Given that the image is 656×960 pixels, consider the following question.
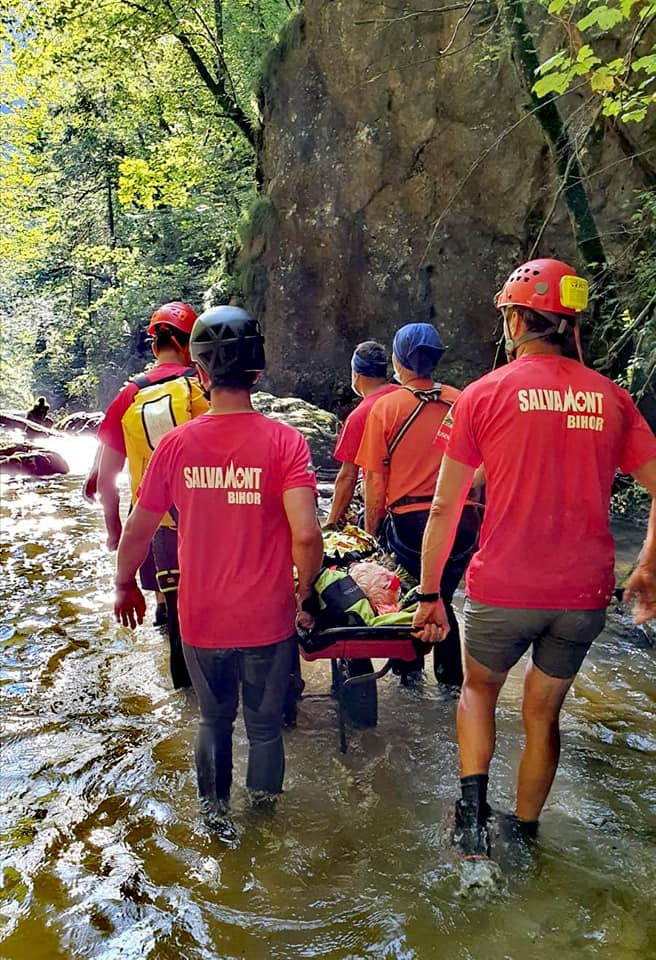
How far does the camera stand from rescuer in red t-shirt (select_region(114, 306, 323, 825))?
3148 millimetres

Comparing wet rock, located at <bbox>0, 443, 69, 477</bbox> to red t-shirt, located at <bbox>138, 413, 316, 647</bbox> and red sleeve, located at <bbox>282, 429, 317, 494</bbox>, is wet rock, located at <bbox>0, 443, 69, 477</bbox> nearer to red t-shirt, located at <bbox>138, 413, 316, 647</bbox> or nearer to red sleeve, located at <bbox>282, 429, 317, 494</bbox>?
red t-shirt, located at <bbox>138, 413, 316, 647</bbox>

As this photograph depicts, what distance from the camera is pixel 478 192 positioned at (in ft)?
41.4

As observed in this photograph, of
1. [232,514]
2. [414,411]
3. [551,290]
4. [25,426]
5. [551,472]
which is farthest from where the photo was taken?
[25,426]

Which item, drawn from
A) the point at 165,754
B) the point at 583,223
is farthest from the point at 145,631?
the point at 583,223

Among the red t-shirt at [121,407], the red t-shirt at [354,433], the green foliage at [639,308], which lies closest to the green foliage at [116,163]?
the green foliage at [639,308]

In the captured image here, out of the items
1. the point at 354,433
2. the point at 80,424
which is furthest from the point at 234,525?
the point at 80,424

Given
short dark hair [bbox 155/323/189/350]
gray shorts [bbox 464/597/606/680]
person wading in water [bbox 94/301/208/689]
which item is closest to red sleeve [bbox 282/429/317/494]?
gray shorts [bbox 464/597/606/680]

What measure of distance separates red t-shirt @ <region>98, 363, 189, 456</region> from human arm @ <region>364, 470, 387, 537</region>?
53.6 inches

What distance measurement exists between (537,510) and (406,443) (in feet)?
5.41

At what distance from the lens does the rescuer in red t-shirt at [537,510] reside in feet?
9.33

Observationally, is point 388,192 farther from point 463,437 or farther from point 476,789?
point 476,789

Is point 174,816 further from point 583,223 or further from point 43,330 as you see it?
point 43,330

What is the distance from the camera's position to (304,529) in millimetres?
3146

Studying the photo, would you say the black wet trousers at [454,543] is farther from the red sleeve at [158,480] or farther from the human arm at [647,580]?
the red sleeve at [158,480]
